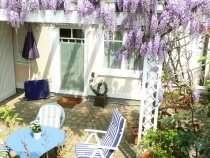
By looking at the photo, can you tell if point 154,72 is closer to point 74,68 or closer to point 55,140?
point 55,140

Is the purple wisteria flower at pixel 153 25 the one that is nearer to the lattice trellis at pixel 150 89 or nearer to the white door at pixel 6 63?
the lattice trellis at pixel 150 89

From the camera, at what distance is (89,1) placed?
14.9 feet

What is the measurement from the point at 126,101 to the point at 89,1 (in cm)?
496

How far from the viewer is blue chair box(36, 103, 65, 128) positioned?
18.0 feet

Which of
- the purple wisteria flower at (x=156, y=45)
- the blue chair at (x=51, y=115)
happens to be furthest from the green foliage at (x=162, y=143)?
the blue chair at (x=51, y=115)

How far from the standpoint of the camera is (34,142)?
437 cm

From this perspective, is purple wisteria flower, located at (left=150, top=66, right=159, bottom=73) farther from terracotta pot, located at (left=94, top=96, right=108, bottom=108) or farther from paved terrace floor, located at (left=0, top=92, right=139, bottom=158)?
terracotta pot, located at (left=94, top=96, right=108, bottom=108)

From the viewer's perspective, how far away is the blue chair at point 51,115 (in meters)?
5.48

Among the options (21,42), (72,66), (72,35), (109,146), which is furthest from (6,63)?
(109,146)

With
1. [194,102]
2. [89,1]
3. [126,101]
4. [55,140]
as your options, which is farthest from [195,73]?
[55,140]

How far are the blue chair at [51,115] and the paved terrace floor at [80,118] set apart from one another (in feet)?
1.73

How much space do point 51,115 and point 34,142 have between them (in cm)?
121

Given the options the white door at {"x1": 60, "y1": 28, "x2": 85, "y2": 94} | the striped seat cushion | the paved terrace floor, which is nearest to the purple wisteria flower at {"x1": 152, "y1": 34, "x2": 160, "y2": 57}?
the striped seat cushion

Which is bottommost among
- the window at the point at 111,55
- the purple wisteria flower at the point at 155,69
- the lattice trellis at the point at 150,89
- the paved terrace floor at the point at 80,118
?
the paved terrace floor at the point at 80,118
